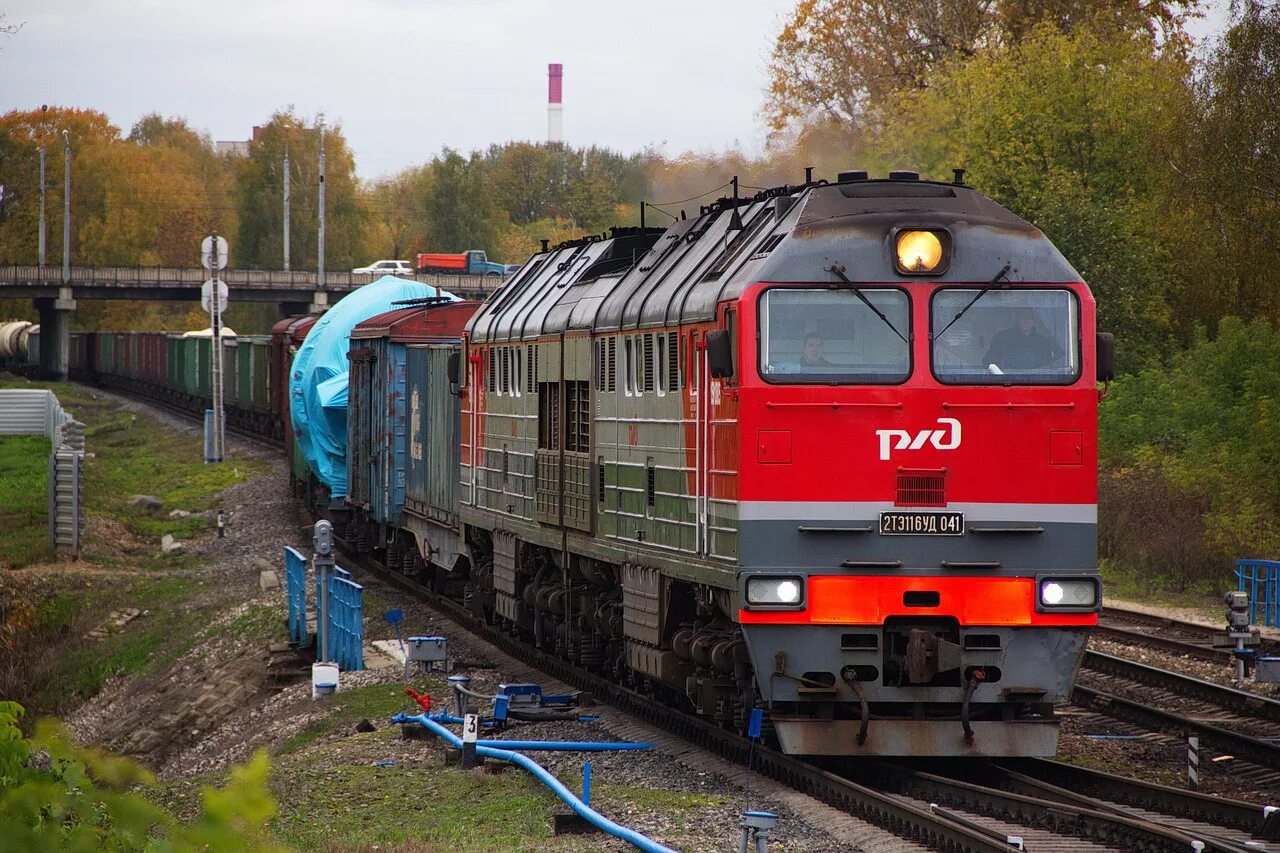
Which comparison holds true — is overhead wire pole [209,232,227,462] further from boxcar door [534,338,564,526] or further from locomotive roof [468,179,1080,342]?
locomotive roof [468,179,1080,342]

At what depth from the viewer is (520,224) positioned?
101 meters

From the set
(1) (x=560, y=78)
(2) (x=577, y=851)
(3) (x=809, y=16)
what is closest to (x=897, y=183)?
(2) (x=577, y=851)

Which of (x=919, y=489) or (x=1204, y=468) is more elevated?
(x=919, y=489)

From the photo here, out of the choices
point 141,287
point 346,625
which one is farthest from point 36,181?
point 346,625

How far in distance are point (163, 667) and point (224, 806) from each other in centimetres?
1936

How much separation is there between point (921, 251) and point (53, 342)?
7806 cm

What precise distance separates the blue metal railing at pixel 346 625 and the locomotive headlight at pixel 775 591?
7.93m

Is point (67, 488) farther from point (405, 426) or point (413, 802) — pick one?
point (413, 802)

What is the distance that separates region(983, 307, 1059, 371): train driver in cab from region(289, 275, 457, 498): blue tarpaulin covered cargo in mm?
18352

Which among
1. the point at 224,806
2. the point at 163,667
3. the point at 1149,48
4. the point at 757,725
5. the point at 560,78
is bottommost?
the point at 163,667

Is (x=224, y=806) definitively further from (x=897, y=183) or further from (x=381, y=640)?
(x=381, y=640)

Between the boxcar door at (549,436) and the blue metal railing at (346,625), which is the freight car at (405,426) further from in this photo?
the boxcar door at (549,436)

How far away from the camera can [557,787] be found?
32.9 feet

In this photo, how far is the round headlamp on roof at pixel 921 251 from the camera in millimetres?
10594
